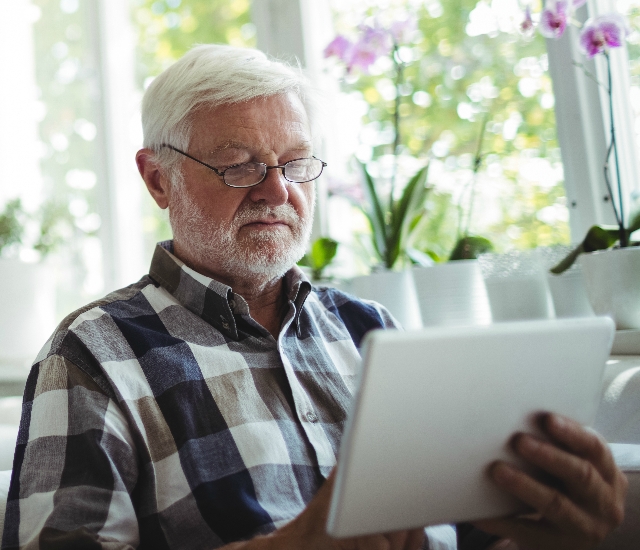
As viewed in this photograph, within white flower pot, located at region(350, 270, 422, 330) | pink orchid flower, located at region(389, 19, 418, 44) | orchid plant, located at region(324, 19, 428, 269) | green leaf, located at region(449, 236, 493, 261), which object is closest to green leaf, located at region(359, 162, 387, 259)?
orchid plant, located at region(324, 19, 428, 269)

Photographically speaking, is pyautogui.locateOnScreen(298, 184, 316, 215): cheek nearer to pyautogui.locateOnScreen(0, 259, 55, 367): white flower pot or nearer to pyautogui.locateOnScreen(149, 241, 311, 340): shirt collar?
pyautogui.locateOnScreen(149, 241, 311, 340): shirt collar

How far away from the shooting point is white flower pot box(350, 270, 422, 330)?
1731 mm

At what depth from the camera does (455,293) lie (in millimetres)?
1603

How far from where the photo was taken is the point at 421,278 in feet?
5.33

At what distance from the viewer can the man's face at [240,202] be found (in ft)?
3.90

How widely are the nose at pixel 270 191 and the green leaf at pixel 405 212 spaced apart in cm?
62

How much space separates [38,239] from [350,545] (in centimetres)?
247

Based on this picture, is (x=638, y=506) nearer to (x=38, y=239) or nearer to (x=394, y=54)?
(x=394, y=54)

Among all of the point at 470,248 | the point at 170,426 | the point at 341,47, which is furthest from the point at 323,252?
Answer: the point at 170,426

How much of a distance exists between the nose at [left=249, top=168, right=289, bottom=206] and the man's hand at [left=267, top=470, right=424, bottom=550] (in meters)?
0.59

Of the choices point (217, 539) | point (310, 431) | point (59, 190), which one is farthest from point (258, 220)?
point (59, 190)

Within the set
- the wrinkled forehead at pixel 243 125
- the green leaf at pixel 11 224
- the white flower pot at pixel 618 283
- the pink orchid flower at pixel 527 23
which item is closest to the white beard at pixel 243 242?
the wrinkled forehead at pixel 243 125

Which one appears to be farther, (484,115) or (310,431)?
(484,115)

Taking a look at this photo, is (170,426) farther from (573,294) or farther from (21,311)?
(21,311)
